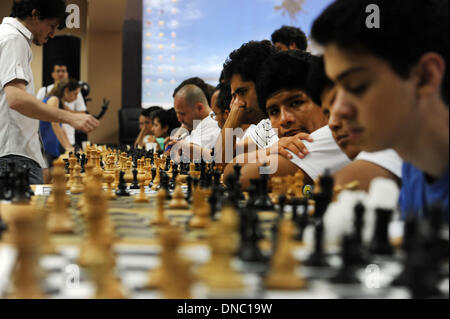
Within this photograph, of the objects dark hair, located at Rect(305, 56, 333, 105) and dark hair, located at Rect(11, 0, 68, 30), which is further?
dark hair, located at Rect(11, 0, 68, 30)

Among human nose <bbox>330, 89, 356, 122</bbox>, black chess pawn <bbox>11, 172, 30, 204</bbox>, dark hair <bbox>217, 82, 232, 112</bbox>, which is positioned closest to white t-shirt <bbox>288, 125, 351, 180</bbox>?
human nose <bbox>330, 89, 356, 122</bbox>

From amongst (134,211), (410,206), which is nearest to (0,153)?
(134,211)

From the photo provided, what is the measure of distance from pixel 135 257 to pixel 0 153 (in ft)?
6.69

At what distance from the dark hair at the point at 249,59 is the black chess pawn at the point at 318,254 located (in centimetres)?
195

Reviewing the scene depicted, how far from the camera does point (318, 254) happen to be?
0.82 m

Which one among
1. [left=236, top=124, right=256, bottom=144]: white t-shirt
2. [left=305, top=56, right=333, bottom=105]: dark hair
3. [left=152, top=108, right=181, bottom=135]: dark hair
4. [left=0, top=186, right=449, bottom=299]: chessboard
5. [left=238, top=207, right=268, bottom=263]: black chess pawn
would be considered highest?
[left=152, top=108, right=181, bottom=135]: dark hair

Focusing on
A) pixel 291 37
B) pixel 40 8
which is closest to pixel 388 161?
pixel 40 8

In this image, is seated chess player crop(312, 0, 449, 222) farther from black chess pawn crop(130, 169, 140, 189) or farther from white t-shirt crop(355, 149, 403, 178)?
black chess pawn crop(130, 169, 140, 189)

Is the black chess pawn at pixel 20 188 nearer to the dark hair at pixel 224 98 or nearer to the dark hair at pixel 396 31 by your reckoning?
the dark hair at pixel 396 31

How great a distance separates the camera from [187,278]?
657 mm

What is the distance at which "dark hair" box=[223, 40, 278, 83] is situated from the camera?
109 inches

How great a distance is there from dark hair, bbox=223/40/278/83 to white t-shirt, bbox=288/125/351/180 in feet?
3.17

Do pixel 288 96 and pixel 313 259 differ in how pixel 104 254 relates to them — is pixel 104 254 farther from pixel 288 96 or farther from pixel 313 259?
pixel 288 96

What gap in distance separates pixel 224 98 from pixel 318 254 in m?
3.00
